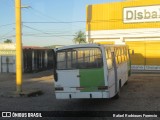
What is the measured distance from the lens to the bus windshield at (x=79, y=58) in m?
14.4

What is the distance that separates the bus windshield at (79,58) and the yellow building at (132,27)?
24.0 metres

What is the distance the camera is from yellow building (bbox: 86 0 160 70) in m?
37.7

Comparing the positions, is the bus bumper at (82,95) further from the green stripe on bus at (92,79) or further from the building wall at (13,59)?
the building wall at (13,59)

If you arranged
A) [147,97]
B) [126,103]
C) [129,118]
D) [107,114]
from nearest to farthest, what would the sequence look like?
[129,118] → [107,114] → [126,103] → [147,97]

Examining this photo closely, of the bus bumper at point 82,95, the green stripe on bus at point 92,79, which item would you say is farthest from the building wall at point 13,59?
the green stripe on bus at point 92,79

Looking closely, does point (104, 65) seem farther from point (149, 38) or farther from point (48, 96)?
point (149, 38)

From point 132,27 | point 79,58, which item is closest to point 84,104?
point 79,58

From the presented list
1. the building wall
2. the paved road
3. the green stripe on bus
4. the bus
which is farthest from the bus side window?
the building wall

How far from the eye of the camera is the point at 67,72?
571 inches

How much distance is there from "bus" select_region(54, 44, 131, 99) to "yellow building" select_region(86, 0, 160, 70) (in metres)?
23.7

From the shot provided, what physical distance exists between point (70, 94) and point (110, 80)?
1713 mm

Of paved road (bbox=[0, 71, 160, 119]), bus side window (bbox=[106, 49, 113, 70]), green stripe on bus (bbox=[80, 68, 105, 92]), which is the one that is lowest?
paved road (bbox=[0, 71, 160, 119])

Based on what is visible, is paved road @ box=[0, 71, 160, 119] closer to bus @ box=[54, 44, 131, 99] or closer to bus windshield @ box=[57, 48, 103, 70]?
bus @ box=[54, 44, 131, 99]

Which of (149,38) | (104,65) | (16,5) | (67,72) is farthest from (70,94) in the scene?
(149,38)
